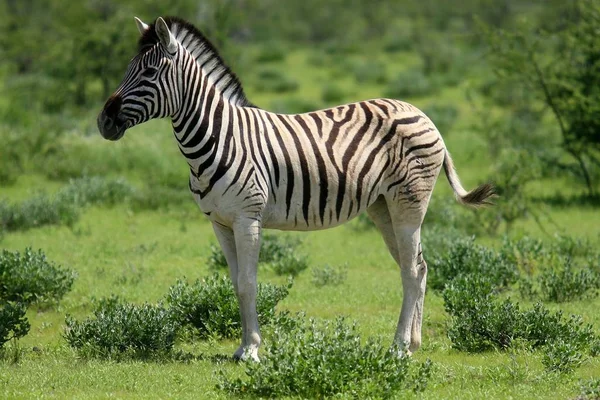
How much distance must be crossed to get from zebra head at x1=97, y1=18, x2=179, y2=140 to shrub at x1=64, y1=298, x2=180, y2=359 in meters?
1.56

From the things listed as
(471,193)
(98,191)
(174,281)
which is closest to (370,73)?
(98,191)

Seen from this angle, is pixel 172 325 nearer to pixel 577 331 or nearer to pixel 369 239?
pixel 577 331

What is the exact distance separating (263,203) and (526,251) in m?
4.95

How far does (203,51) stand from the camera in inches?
310

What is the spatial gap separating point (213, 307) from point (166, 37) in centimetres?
249

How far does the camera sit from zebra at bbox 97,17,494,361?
24.6 feet

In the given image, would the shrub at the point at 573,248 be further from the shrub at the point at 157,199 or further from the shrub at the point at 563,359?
the shrub at the point at 157,199

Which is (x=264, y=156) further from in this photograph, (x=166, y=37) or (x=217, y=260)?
(x=217, y=260)

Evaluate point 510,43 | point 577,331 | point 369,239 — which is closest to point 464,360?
point 577,331

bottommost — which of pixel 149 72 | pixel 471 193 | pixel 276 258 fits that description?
pixel 276 258

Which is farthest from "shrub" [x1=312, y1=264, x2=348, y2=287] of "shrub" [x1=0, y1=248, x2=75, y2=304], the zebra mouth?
the zebra mouth

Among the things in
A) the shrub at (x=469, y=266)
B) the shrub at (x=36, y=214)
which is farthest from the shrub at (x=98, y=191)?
the shrub at (x=469, y=266)

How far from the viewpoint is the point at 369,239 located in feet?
46.0

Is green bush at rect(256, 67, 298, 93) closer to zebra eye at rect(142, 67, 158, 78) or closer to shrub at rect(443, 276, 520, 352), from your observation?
shrub at rect(443, 276, 520, 352)
